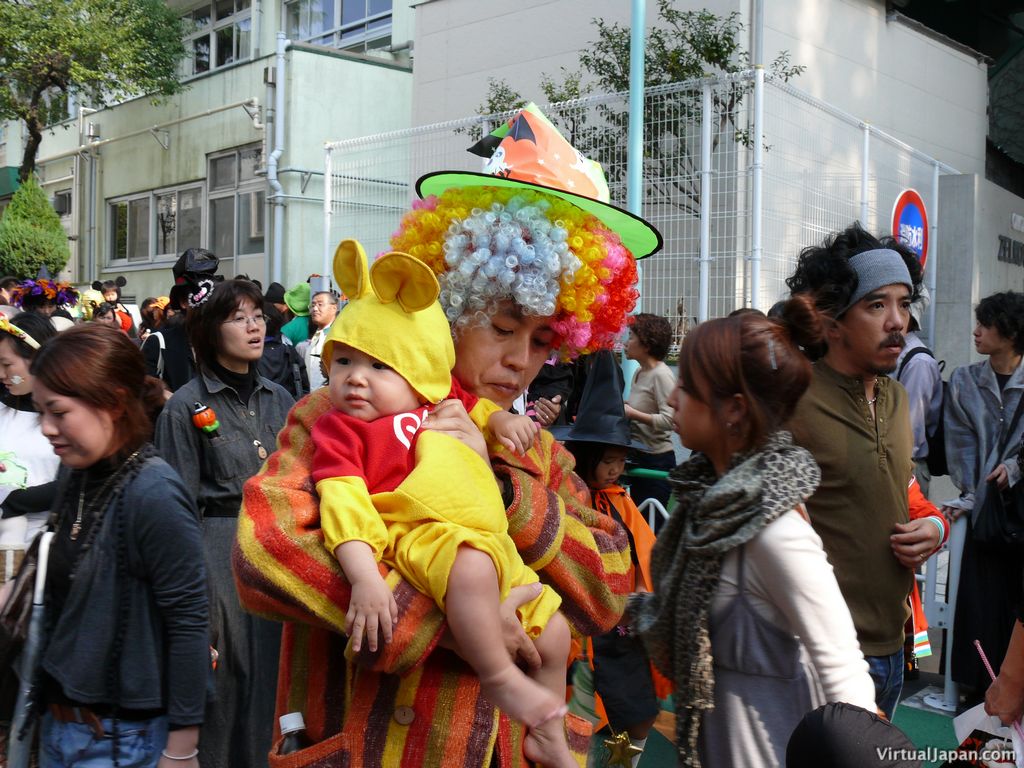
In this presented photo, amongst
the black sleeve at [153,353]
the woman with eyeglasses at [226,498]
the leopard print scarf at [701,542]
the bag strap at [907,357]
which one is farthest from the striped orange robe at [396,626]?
the bag strap at [907,357]

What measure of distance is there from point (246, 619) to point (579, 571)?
2.19 m

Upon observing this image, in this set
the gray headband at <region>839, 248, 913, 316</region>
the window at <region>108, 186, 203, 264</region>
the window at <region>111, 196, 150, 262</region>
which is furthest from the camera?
the window at <region>111, 196, 150, 262</region>

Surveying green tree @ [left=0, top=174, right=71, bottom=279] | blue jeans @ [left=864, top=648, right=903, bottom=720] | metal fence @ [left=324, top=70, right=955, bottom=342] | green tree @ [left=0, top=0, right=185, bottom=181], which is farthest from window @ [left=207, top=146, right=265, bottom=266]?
blue jeans @ [left=864, top=648, right=903, bottom=720]

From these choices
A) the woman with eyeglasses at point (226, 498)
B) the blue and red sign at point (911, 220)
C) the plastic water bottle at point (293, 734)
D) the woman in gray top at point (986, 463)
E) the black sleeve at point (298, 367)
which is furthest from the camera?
Result: the blue and red sign at point (911, 220)

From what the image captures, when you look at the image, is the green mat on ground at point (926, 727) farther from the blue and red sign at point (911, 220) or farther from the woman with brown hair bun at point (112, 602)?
the blue and red sign at point (911, 220)

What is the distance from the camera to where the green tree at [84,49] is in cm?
1742

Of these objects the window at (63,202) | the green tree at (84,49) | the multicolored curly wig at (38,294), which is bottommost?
the multicolored curly wig at (38,294)

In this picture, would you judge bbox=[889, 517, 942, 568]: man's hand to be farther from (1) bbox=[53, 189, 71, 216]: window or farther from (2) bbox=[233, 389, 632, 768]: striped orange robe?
(1) bbox=[53, 189, 71, 216]: window

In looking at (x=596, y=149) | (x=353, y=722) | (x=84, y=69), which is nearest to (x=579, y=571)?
(x=353, y=722)

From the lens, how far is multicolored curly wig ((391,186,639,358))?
237 cm

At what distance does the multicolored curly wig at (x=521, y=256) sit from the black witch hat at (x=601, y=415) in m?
1.09

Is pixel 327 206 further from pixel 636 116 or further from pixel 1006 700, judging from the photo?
pixel 1006 700

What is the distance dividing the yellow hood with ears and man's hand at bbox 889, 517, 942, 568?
159 cm

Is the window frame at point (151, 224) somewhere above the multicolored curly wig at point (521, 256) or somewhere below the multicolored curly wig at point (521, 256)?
above
